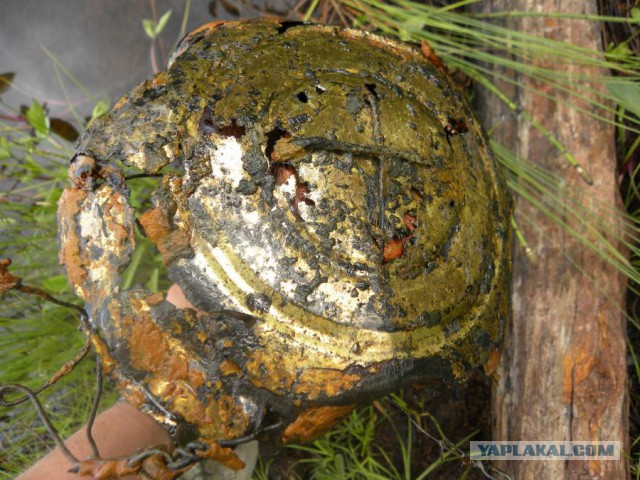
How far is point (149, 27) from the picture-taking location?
1836 mm

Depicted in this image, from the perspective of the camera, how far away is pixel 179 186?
3.27 feet

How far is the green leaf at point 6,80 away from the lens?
6.18 feet

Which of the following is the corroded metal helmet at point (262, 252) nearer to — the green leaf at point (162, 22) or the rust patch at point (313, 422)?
the rust patch at point (313, 422)

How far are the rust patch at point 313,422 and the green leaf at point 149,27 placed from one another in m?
1.39

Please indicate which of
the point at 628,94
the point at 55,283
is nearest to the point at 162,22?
the point at 55,283

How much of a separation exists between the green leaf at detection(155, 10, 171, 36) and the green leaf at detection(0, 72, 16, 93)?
0.52 metres

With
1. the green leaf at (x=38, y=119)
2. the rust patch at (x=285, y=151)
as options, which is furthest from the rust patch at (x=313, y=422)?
the green leaf at (x=38, y=119)

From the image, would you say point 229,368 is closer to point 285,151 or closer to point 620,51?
point 285,151

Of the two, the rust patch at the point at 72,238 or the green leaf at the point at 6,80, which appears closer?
the rust patch at the point at 72,238

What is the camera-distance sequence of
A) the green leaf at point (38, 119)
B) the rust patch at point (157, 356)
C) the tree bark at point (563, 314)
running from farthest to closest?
the green leaf at point (38, 119) < the tree bark at point (563, 314) < the rust patch at point (157, 356)

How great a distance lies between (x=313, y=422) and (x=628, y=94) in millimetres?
1250

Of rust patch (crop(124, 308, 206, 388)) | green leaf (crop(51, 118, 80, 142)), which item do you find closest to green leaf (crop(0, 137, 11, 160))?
green leaf (crop(51, 118, 80, 142))

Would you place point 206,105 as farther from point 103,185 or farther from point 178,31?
point 178,31

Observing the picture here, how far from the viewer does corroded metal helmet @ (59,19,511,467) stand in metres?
0.97
